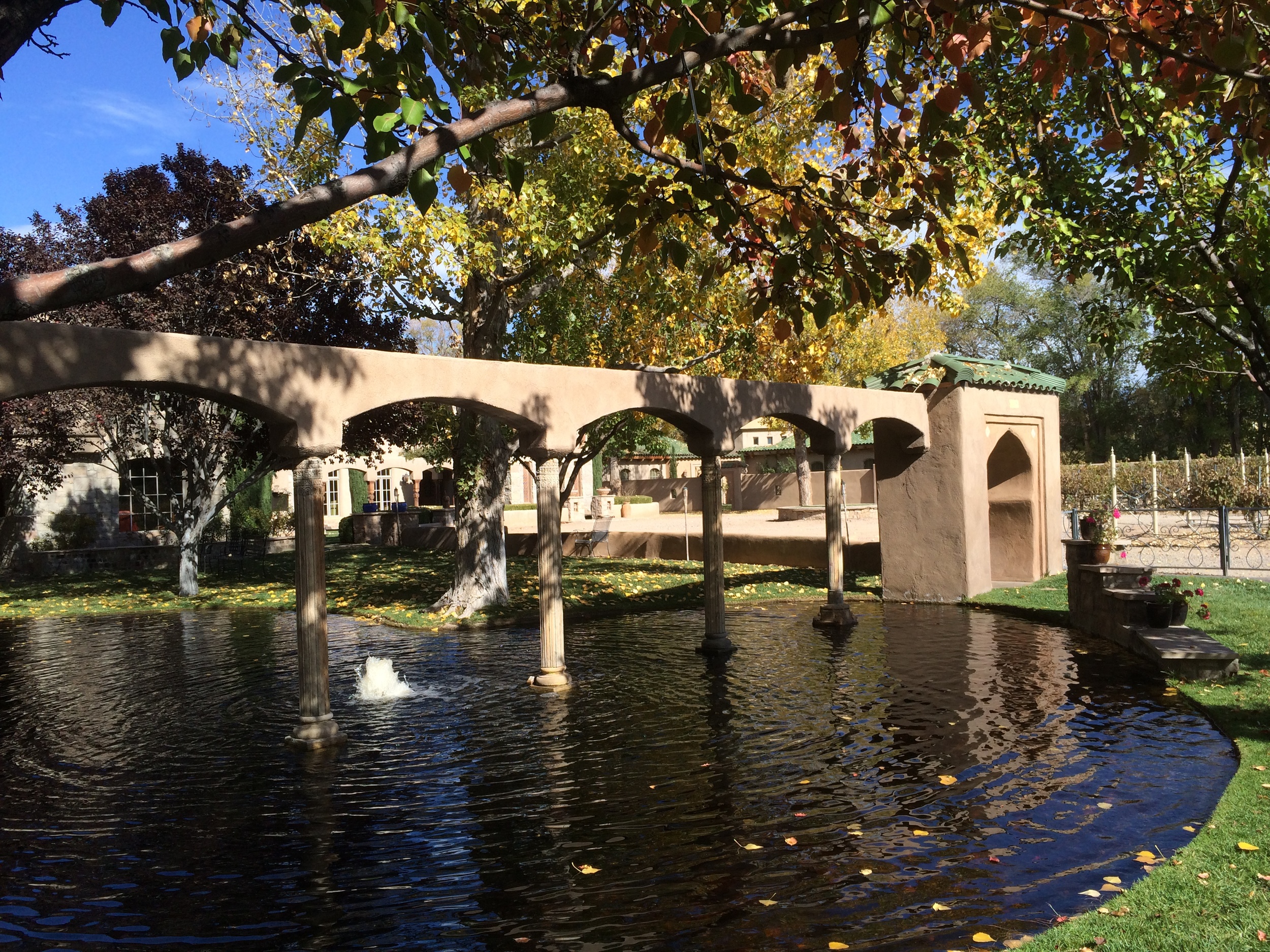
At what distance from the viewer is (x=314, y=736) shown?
28.7 ft

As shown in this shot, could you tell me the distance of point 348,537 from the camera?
3378 centimetres

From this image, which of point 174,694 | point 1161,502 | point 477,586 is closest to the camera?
point 174,694

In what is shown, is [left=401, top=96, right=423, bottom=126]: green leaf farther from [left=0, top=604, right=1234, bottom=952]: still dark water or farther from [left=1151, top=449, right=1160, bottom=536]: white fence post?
Answer: [left=1151, top=449, right=1160, bottom=536]: white fence post

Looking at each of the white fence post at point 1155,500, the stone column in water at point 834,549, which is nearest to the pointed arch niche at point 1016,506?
the white fence post at point 1155,500

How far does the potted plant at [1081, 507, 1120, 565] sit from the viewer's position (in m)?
13.7

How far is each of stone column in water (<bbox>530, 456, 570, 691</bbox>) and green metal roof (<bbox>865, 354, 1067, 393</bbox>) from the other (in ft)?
25.0

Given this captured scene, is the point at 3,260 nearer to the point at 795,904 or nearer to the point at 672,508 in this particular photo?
the point at 795,904

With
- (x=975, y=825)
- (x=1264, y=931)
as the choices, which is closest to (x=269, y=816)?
(x=975, y=825)

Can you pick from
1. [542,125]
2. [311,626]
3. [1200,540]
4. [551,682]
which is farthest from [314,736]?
[1200,540]

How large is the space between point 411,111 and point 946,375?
46.6 ft

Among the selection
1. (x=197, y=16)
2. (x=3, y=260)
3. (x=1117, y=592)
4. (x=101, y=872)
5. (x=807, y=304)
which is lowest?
(x=101, y=872)

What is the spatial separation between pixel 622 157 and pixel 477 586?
746cm

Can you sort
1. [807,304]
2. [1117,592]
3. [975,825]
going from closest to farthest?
1. [807,304]
2. [975,825]
3. [1117,592]

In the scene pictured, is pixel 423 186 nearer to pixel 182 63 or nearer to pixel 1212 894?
pixel 182 63
